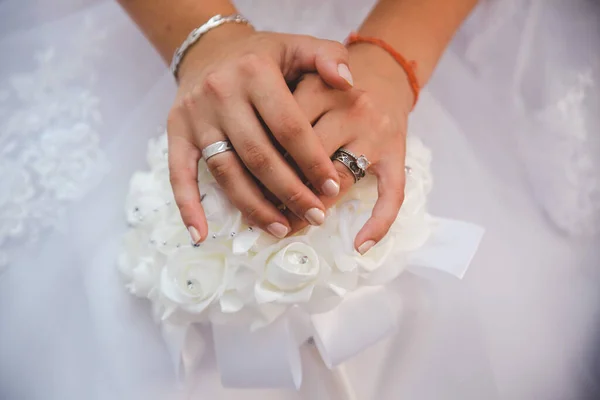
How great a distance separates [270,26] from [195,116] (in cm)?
33

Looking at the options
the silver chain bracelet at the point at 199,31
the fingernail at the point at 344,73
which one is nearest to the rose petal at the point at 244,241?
the fingernail at the point at 344,73

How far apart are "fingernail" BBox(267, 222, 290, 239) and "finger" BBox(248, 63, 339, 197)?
6cm

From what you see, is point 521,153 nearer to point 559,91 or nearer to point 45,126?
point 559,91

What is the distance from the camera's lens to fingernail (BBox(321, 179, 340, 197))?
0.50 meters

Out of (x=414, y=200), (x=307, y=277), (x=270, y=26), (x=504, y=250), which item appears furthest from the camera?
(x=270, y=26)

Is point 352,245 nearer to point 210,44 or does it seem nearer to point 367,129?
point 367,129

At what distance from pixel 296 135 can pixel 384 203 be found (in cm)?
12

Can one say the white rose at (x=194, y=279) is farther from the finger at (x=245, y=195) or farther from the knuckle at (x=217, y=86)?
the knuckle at (x=217, y=86)

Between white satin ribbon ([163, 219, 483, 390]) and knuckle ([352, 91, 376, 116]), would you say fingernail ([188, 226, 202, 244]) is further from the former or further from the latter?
knuckle ([352, 91, 376, 116])

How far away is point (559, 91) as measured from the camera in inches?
29.8

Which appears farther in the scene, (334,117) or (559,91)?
(559,91)

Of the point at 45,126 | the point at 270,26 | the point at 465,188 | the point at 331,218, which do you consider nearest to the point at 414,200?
the point at 331,218

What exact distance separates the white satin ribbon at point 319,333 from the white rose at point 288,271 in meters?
0.07

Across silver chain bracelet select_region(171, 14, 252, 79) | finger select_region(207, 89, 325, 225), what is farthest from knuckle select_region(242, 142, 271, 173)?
silver chain bracelet select_region(171, 14, 252, 79)
